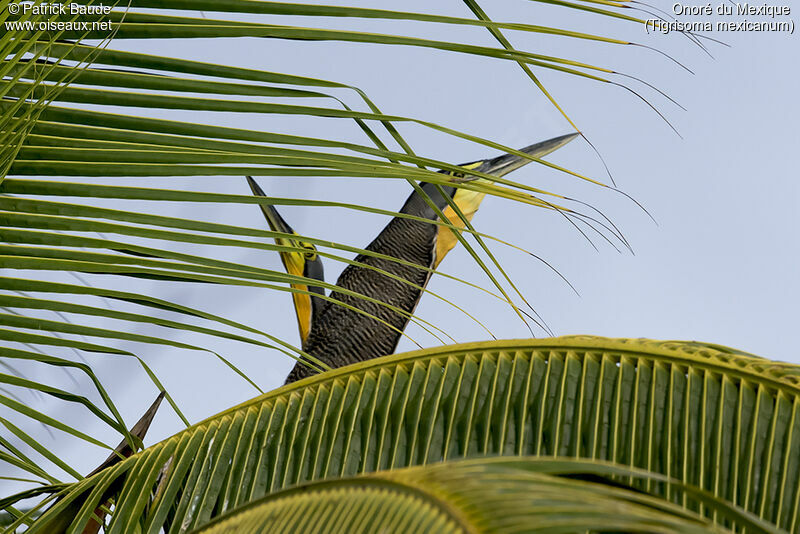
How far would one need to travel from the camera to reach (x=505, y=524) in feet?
0.78

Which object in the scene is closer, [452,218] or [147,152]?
[147,152]

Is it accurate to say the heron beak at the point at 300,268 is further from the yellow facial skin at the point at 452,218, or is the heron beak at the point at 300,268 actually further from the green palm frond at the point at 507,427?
the green palm frond at the point at 507,427

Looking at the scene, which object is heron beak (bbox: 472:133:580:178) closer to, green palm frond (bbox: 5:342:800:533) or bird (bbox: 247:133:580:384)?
bird (bbox: 247:133:580:384)

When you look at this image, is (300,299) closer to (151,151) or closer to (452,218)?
(452,218)

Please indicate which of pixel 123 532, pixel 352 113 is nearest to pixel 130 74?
pixel 352 113

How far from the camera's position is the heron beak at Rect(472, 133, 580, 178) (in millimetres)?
1751

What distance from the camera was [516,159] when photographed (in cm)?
175

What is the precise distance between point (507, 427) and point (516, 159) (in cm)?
127

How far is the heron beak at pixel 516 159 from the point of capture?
1751 mm

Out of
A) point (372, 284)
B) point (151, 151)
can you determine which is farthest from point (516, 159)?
point (151, 151)

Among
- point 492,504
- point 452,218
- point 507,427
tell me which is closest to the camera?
point 492,504

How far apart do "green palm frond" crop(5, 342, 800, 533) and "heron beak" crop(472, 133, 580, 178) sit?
1.13m

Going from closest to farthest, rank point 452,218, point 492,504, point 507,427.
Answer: point 492,504 → point 507,427 → point 452,218

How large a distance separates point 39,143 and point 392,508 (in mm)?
509
